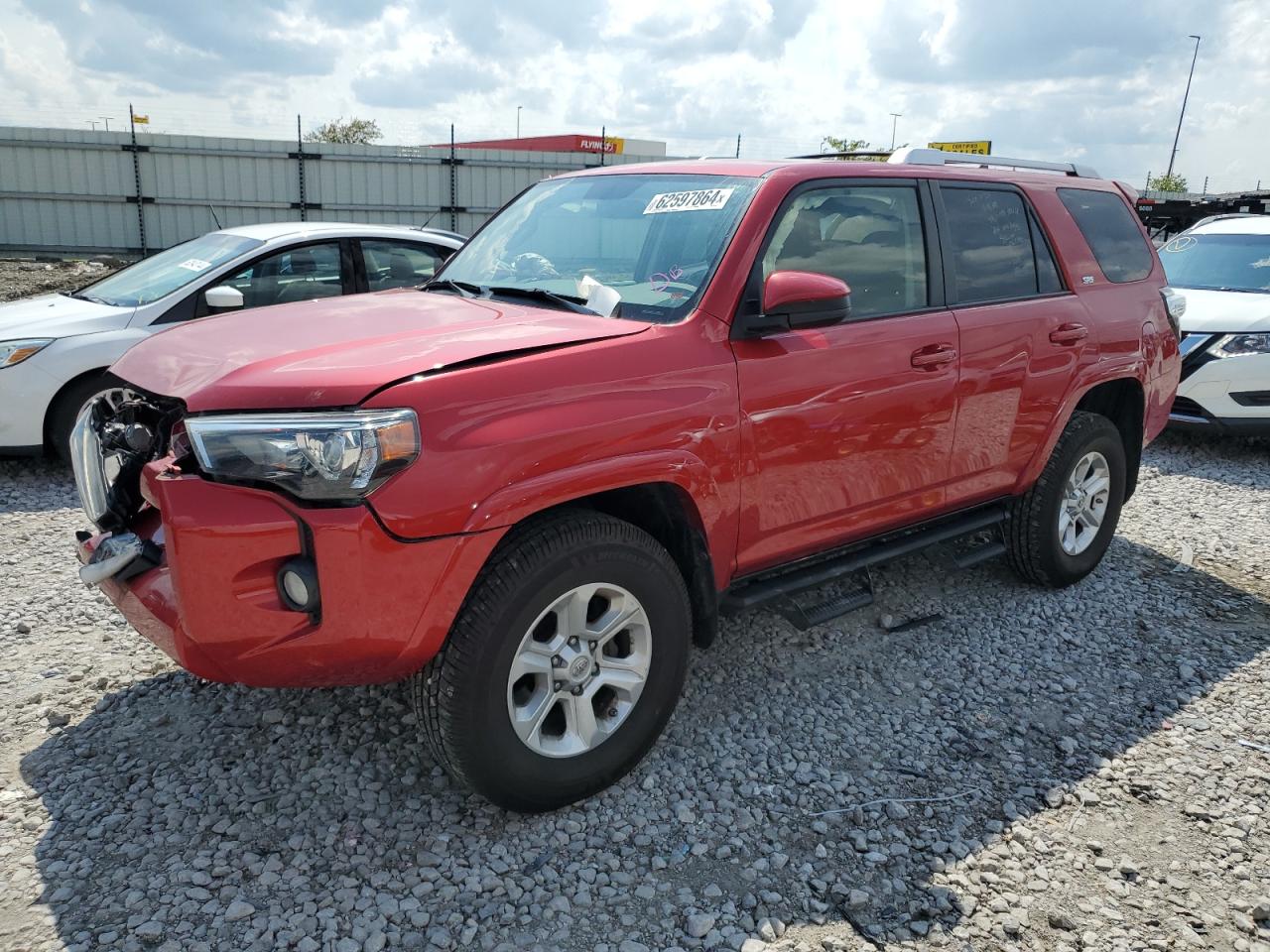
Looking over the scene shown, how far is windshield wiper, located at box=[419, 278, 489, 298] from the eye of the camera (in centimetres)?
359

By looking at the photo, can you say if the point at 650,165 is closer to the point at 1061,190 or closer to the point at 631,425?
the point at 631,425

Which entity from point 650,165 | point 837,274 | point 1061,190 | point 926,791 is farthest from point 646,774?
point 1061,190

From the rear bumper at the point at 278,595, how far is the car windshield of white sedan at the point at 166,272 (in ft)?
13.6

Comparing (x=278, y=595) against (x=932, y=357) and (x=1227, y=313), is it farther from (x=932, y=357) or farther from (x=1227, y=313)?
(x=1227, y=313)

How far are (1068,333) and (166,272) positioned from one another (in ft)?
18.3

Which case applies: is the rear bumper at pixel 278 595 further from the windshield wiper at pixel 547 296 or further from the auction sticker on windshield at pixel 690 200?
the auction sticker on windshield at pixel 690 200

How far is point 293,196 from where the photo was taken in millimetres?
18938

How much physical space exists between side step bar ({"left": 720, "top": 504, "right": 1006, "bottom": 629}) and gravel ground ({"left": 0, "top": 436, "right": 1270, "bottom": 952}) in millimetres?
387

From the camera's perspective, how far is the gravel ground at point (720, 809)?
97.6 inches

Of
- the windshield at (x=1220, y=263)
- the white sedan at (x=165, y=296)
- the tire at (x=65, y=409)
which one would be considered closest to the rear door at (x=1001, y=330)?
the white sedan at (x=165, y=296)

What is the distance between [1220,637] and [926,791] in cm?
211

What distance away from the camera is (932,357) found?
362 cm

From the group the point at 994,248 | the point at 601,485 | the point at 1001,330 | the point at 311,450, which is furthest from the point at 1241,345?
the point at 311,450

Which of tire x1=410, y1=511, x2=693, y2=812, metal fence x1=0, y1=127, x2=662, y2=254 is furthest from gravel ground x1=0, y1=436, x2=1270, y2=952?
metal fence x1=0, y1=127, x2=662, y2=254
